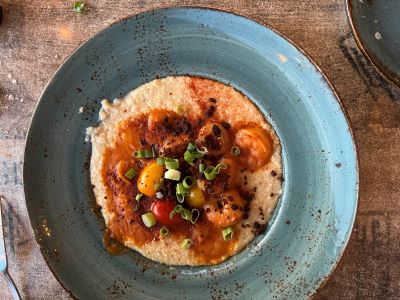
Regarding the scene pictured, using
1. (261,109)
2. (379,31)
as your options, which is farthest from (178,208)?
(379,31)

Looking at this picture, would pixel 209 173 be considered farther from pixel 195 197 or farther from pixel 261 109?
pixel 261 109

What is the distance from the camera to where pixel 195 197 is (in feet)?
10.5

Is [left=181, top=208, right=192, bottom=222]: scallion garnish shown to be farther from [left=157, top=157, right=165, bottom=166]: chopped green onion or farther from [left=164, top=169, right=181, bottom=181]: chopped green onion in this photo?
[left=157, top=157, right=165, bottom=166]: chopped green onion

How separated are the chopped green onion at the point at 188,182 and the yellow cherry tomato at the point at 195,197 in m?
0.03

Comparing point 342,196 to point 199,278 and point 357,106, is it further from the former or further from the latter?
point 199,278

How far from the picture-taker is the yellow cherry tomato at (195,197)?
3193 millimetres

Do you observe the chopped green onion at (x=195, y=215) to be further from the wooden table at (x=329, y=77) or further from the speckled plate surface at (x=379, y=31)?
the speckled plate surface at (x=379, y=31)

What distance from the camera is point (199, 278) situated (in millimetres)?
3242

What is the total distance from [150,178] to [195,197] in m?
0.32

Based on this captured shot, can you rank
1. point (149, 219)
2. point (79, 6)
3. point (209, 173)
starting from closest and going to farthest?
1. point (209, 173)
2. point (149, 219)
3. point (79, 6)

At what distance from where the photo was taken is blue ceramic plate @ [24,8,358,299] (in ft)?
10.1

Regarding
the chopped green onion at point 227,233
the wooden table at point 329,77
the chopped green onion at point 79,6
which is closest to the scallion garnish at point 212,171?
the chopped green onion at point 227,233

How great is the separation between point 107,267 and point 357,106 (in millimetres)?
1979

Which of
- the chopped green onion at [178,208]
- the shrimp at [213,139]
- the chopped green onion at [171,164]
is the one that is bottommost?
the chopped green onion at [178,208]
